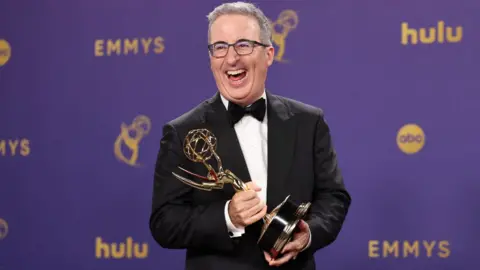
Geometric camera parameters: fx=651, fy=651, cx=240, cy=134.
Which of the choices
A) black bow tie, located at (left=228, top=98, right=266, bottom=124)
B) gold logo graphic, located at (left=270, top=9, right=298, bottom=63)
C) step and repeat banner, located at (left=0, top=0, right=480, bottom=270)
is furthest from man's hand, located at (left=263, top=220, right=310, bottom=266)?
gold logo graphic, located at (left=270, top=9, right=298, bottom=63)

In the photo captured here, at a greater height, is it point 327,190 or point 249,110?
point 249,110

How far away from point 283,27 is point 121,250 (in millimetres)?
1221

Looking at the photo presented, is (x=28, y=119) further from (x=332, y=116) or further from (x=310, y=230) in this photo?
(x=310, y=230)

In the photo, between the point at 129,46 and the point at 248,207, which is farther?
the point at 129,46

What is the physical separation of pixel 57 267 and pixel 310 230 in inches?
71.3

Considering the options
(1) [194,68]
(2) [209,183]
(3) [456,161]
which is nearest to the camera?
(2) [209,183]

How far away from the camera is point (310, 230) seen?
1522 millimetres

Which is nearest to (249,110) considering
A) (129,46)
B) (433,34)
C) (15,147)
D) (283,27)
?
(283,27)

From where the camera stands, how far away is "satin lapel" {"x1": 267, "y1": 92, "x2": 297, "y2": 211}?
5.24 ft

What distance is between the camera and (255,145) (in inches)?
65.3

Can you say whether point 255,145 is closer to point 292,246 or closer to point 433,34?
point 292,246

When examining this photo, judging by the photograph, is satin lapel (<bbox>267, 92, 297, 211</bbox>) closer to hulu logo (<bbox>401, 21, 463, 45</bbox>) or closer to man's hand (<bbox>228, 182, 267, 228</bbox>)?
man's hand (<bbox>228, 182, 267, 228</bbox>)

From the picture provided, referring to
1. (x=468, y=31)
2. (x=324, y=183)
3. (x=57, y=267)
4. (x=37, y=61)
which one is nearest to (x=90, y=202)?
(x=57, y=267)

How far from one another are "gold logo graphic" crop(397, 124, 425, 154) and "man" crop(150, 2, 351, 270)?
1072mm
